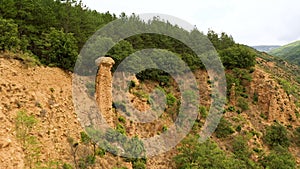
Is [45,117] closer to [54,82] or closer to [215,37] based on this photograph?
[54,82]

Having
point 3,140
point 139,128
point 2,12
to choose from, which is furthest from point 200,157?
point 2,12

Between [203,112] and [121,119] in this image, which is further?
[203,112]

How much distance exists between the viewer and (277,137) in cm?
4253

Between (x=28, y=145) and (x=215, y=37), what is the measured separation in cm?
4796

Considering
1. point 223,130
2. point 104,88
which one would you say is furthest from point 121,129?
point 223,130

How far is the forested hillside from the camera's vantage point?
74.3 feet

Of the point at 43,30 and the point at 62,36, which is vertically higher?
the point at 43,30

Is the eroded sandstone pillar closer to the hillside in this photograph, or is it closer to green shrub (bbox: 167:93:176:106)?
the hillside

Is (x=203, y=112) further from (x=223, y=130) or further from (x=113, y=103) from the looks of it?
(x=113, y=103)

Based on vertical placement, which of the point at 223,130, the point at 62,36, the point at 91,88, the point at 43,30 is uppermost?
the point at 43,30

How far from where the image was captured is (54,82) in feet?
89.9

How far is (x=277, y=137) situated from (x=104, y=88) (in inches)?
1012

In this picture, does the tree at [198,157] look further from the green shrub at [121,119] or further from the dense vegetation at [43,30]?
the dense vegetation at [43,30]

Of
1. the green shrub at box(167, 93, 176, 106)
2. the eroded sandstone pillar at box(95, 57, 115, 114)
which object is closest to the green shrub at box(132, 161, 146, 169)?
the eroded sandstone pillar at box(95, 57, 115, 114)
